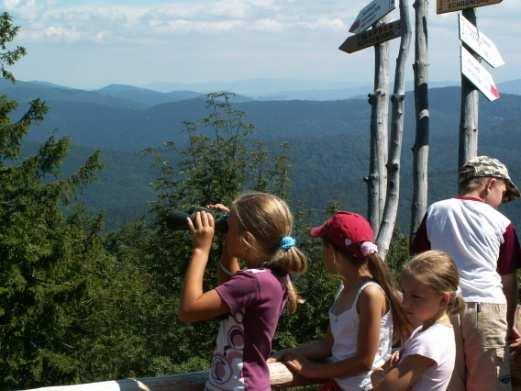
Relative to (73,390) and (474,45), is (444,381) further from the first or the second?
(474,45)

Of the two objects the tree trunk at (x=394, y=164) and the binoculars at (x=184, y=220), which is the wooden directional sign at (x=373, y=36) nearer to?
the tree trunk at (x=394, y=164)

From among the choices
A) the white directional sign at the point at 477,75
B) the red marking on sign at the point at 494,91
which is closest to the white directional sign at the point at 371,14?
the white directional sign at the point at 477,75

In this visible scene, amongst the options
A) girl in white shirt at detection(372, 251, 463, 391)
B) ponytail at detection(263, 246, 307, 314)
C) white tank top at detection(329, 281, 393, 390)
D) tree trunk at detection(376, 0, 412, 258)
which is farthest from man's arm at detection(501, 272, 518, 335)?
tree trunk at detection(376, 0, 412, 258)

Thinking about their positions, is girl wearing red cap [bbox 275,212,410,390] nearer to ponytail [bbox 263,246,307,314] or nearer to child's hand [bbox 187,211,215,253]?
ponytail [bbox 263,246,307,314]

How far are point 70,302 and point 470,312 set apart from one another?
1678 centimetres

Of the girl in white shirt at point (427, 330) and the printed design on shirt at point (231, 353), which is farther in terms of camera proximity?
the girl in white shirt at point (427, 330)

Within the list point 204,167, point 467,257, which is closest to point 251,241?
point 467,257

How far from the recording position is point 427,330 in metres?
2.67

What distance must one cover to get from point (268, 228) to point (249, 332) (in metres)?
0.35

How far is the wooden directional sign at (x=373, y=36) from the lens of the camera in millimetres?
6305

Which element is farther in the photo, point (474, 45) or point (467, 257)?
point (474, 45)

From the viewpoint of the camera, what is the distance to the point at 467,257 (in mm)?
3344

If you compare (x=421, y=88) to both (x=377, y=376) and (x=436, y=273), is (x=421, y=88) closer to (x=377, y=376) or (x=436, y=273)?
(x=436, y=273)

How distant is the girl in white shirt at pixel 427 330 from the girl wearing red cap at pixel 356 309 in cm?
6
